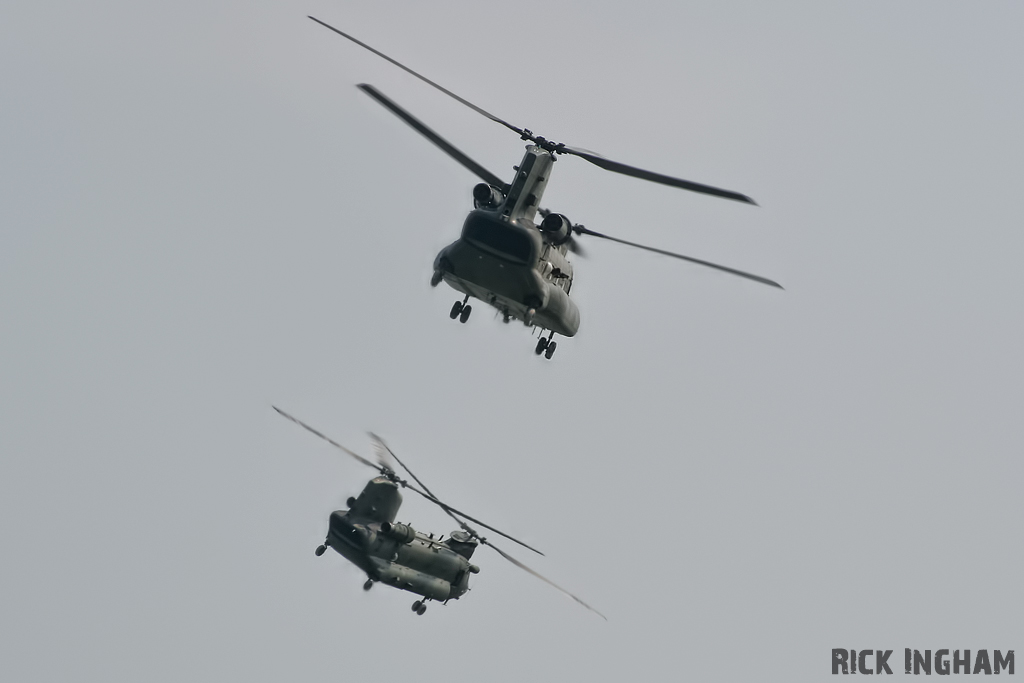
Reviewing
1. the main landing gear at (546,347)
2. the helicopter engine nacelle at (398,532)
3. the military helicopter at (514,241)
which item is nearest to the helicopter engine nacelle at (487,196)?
the military helicopter at (514,241)

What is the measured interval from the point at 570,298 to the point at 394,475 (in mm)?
11959

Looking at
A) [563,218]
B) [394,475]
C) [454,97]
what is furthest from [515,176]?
[394,475]

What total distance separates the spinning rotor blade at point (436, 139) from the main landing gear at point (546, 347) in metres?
6.77

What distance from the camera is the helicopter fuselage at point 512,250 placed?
4709 centimetres

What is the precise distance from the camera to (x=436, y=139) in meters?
47.0

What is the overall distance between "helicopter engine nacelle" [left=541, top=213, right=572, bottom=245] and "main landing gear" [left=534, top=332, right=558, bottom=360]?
5166 mm

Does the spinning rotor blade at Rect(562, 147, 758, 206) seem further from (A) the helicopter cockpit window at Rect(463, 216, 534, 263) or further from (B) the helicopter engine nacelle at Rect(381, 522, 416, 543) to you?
(B) the helicopter engine nacelle at Rect(381, 522, 416, 543)

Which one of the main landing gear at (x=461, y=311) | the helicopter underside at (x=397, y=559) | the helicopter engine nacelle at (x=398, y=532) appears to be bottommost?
the helicopter underside at (x=397, y=559)

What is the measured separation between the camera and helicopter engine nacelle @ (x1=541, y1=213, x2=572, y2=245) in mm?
48375

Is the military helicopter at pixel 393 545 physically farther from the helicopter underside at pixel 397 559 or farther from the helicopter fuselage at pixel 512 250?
the helicopter fuselage at pixel 512 250

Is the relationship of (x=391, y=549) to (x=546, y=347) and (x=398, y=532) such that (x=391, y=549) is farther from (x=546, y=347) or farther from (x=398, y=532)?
(x=546, y=347)

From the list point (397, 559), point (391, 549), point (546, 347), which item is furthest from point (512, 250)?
point (397, 559)

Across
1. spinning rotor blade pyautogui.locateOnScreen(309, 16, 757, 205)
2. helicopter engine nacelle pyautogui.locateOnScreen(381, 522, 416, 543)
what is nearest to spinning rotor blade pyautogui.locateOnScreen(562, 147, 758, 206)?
spinning rotor blade pyautogui.locateOnScreen(309, 16, 757, 205)

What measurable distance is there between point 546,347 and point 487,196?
7.25 metres
